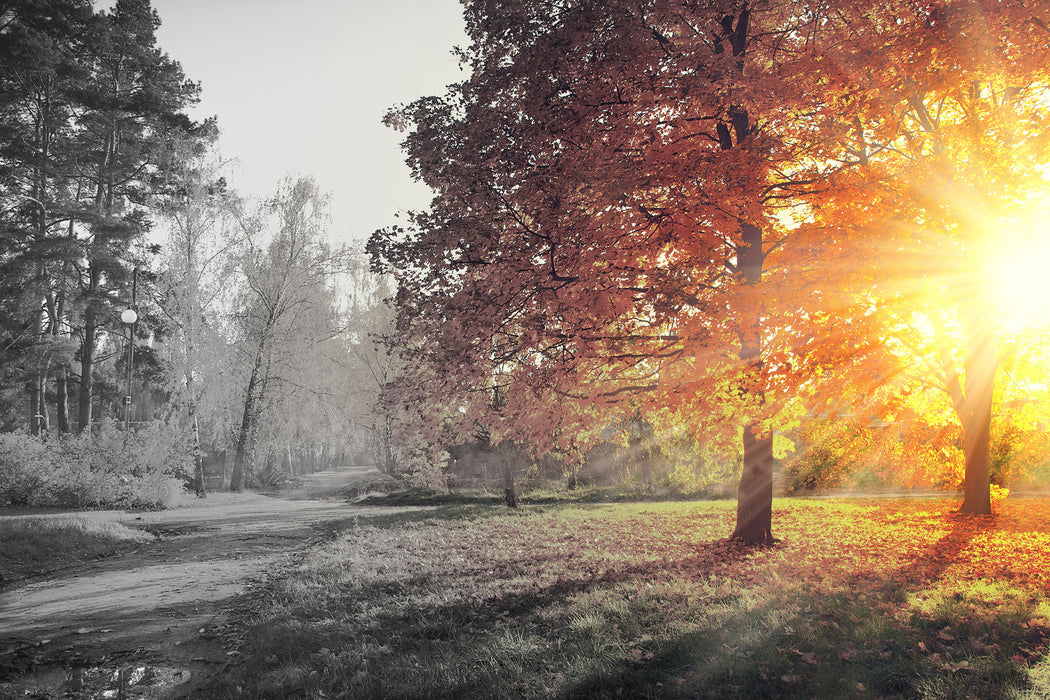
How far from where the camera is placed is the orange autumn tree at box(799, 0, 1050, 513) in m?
6.76

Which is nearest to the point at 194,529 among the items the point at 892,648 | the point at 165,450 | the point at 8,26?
the point at 165,450

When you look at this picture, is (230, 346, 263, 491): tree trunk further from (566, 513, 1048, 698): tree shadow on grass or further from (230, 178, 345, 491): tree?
(566, 513, 1048, 698): tree shadow on grass

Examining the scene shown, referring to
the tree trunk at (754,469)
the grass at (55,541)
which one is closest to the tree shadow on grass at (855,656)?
the tree trunk at (754,469)

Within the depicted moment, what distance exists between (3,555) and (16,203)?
21085 millimetres

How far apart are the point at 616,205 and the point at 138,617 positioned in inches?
329

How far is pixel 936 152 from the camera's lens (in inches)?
378

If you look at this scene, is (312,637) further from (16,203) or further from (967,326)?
(16,203)

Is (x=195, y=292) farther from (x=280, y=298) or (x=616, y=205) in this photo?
(x=616, y=205)

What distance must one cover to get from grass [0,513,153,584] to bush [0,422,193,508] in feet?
14.0

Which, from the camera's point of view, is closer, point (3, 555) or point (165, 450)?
point (3, 555)

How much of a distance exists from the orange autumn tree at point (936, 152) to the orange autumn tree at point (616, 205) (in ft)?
1.65

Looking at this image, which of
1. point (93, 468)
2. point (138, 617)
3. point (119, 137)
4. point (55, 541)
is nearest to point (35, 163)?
point (119, 137)

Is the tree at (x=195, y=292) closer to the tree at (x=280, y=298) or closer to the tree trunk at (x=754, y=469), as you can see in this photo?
the tree at (x=280, y=298)

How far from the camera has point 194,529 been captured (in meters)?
16.3
